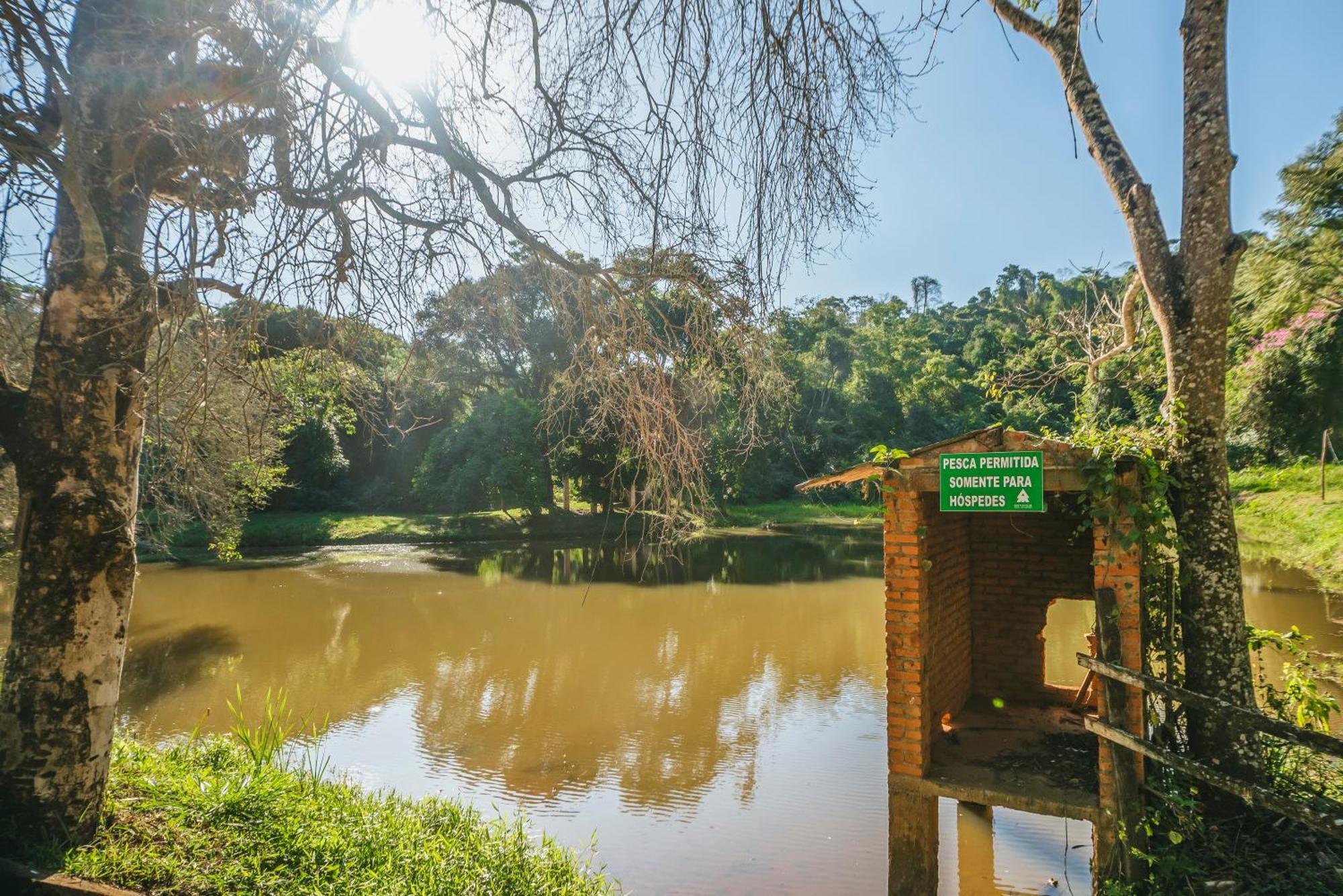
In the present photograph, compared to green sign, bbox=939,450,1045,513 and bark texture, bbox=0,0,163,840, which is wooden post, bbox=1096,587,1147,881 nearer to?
green sign, bbox=939,450,1045,513

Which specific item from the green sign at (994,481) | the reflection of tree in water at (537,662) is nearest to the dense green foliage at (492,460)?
the reflection of tree in water at (537,662)

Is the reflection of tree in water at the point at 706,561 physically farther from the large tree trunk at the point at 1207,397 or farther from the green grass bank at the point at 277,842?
the large tree trunk at the point at 1207,397

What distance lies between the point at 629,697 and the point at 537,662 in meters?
2.34

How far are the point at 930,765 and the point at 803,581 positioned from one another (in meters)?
14.6

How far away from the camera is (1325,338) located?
32.1 ft

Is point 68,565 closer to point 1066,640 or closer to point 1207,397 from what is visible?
point 1207,397

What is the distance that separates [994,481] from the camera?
4852 millimetres

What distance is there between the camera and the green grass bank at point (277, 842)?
3.81 meters

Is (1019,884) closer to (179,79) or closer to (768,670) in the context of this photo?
(768,670)

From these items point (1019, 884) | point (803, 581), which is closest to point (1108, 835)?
point (1019, 884)

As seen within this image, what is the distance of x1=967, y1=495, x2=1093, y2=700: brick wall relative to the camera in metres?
7.07

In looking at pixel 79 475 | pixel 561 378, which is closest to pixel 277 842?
pixel 79 475

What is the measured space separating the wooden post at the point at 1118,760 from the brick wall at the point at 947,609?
1.13 m

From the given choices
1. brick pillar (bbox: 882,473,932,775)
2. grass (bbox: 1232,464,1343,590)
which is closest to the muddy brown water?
grass (bbox: 1232,464,1343,590)
